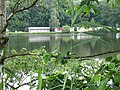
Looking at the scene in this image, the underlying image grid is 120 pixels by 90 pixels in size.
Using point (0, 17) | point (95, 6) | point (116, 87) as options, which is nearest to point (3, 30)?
point (0, 17)

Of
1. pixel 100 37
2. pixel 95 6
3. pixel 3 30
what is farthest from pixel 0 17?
pixel 100 37

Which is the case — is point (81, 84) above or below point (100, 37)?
below

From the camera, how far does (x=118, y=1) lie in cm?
57

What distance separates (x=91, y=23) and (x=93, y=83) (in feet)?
0.43

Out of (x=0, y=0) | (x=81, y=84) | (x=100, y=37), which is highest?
(x=0, y=0)

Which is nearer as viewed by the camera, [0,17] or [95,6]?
[95,6]

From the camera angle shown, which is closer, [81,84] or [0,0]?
[81,84]

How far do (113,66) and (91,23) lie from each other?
0.10 m

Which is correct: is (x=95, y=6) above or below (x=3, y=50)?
above

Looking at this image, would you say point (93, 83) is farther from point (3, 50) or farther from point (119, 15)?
point (3, 50)

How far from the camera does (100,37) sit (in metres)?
0.57

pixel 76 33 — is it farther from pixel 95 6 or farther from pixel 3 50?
pixel 3 50

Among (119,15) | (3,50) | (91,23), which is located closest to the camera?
(91,23)

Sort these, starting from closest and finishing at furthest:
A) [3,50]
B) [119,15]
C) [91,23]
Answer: [91,23]
[119,15]
[3,50]
